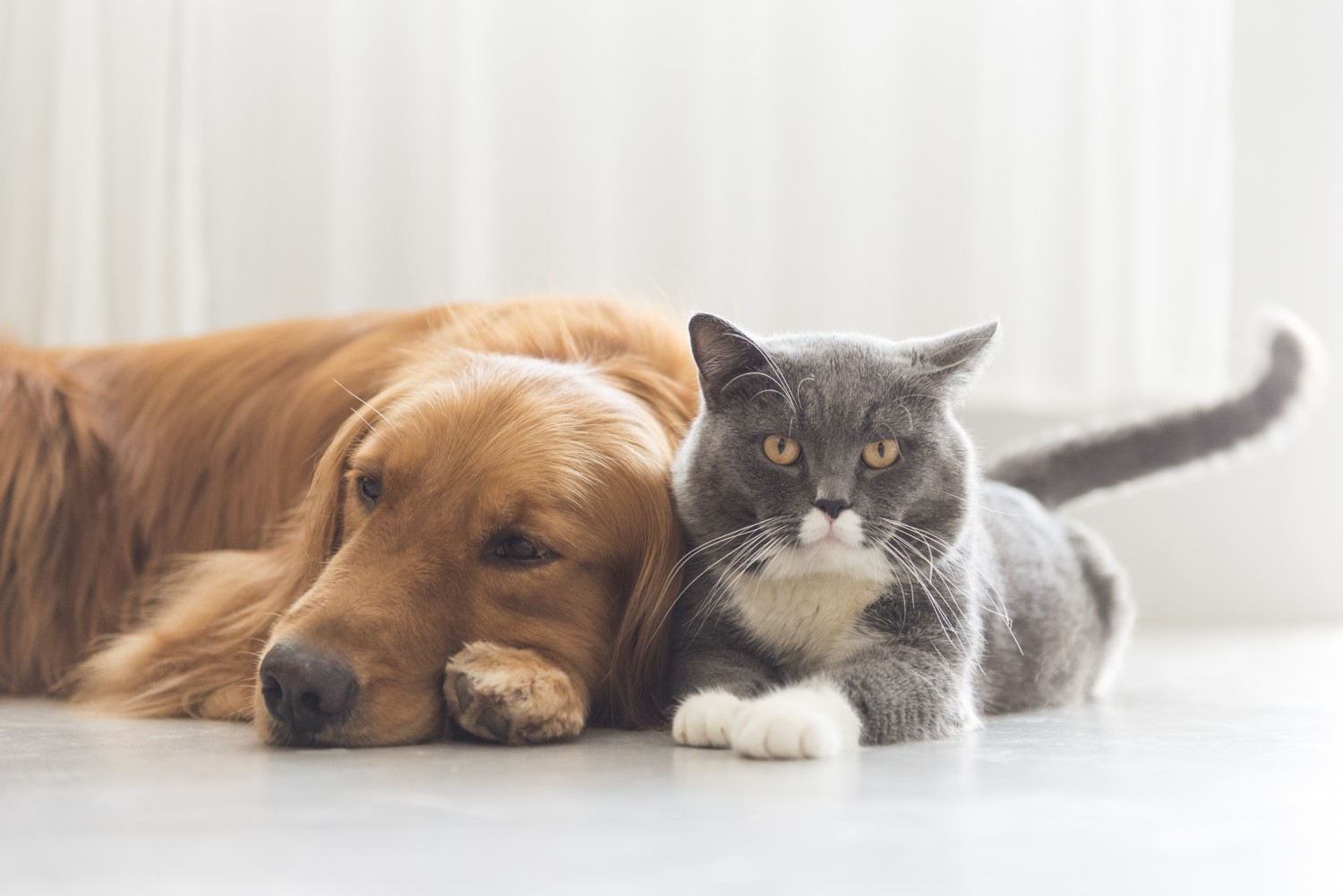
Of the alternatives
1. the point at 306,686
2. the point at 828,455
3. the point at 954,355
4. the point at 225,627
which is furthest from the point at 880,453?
the point at 225,627

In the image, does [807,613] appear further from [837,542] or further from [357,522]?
[357,522]

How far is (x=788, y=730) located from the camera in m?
1.44

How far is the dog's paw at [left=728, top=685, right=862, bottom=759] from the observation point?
1.45 meters

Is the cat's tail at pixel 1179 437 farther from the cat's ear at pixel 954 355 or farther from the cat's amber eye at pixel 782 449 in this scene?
the cat's amber eye at pixel 782 449

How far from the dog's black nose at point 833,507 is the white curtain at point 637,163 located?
2.13 metres

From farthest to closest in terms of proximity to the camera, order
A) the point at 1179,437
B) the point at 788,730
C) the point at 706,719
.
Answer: the point at 1179,437 < the point at 706,719 < the point at 788,730

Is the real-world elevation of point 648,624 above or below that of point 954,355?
below

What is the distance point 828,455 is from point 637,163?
2.25 metres

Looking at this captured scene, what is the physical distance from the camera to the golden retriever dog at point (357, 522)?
1.58m

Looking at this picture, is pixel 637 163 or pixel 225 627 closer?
pixel 225 627

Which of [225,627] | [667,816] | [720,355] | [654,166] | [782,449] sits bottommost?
[225,627]

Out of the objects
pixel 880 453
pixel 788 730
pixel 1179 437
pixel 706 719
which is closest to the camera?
pixel 788 730

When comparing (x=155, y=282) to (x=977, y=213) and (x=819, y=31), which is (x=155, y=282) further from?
(x=977, y=213)

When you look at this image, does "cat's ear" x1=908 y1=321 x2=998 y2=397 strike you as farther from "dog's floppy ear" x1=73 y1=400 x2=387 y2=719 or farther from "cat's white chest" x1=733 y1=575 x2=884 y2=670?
"dog's floppy ear" x1=73 y1=400 x2=387 y2=719
